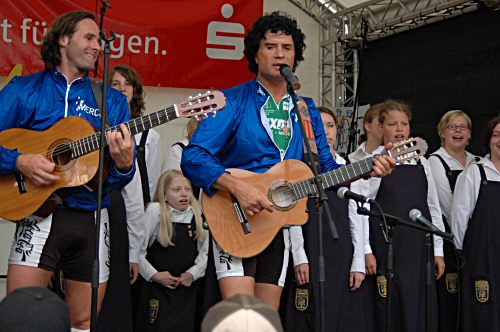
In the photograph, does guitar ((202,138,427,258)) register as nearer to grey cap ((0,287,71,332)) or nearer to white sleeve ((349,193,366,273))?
white sleeve ((349,193,366,273))

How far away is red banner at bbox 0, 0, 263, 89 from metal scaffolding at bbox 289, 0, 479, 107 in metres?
1.04

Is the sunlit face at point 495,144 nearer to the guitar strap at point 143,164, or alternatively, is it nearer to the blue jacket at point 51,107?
the guitar strap at point 143,164

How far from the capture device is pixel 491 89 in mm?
7504

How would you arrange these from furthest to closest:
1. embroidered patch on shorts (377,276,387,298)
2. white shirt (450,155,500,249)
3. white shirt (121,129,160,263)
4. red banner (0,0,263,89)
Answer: red banner (0,0,263,89)
white shirt (450,155,500,249)
embroidered patch on shorts (377,276,387,298)
white shirt (121,129,160,263)

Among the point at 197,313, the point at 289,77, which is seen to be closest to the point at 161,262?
the point at 197,313

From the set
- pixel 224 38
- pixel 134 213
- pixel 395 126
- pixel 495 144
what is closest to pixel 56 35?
pixel 134 213

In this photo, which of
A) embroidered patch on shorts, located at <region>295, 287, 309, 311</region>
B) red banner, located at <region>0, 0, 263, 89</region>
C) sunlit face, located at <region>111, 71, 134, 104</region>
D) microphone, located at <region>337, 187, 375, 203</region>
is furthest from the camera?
red banner, located at <region>0, 0, 263, 89</region>

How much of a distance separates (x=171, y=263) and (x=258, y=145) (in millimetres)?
1989

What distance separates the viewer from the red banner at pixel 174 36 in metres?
7.66

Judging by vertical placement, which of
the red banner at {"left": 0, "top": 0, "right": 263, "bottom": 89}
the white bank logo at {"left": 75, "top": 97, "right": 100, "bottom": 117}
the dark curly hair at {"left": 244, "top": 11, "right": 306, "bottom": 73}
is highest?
the red banner at {"left": 0, "top": 0, "right": 263, "bottom": 89}

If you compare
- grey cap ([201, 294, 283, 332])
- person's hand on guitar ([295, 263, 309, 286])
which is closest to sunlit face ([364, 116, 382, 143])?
person's hand on guitar ([295, 263, 309, 286])

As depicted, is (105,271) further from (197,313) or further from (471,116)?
(471,116)

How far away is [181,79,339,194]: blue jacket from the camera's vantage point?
13.2 ft

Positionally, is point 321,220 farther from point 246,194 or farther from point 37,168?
point 37,168
